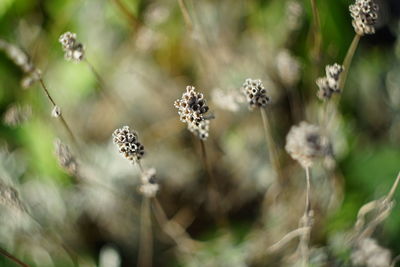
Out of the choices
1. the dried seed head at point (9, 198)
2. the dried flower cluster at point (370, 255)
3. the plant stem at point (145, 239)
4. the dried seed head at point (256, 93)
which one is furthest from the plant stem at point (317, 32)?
the dried seed head at point (9, 198)

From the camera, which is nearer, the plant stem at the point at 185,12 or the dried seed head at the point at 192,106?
the dried seed head at the point at 192,106

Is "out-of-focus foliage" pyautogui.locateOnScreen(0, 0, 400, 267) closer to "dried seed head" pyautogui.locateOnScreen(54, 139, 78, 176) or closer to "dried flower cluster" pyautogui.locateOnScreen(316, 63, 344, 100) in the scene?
"dried seed head" pyautogui.locateOnScreen(54, 139, 78, 176)

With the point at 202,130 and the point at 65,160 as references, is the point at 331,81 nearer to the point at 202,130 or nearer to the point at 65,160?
the point at 202,130

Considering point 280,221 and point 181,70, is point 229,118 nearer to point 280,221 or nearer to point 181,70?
point 181,70

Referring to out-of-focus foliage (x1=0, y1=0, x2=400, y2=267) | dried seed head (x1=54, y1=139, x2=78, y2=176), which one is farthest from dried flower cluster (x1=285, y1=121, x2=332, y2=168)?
dried seed head (x1=54, y1=139, x2=78, y2=176)

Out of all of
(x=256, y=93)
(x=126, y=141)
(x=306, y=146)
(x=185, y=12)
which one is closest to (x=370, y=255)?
(x=306, y=146)

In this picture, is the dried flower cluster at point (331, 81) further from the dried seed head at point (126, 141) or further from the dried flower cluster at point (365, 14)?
the dried seed head at point (126, 141)
